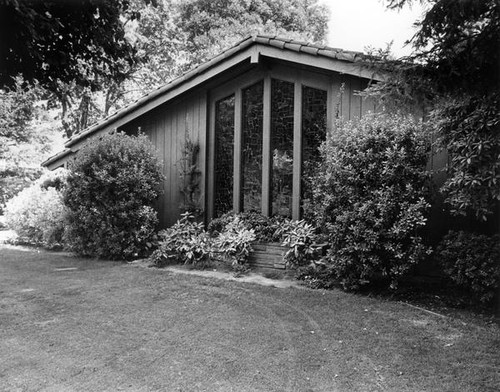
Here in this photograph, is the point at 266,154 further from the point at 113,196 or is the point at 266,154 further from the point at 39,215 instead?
the point at 39,215

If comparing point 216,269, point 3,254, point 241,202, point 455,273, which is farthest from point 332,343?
point 3,254

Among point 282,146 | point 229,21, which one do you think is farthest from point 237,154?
point 229,21

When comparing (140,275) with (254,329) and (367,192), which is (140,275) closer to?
(254,329)

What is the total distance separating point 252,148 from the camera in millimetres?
8555

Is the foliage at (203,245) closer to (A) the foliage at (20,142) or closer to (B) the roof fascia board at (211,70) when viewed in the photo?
(B) the roof fascia board at (211,70)

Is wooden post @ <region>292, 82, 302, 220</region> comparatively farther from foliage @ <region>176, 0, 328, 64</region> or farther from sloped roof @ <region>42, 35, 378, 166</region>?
foliage @ <region>176, 0, 328, 64</region>

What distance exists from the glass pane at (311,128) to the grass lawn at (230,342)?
2613mm

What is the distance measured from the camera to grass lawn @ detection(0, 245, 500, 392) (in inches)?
123

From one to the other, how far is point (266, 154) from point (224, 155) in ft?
3.97

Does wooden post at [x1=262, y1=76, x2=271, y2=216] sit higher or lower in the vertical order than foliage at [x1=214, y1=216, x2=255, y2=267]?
higher

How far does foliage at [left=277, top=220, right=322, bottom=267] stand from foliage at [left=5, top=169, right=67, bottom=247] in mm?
5767

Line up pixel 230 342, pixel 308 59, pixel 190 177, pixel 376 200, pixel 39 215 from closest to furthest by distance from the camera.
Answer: pixel 230 342 < pixel 376 200 < pixel 308 59 < pixel 190 177 < pixel 39 215

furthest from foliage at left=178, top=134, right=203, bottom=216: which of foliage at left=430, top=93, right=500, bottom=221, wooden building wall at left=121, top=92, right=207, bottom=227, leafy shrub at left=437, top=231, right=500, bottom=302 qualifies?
foliage at left=430, top=93, right=500, bottom=221

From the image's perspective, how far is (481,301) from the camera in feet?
16.2
